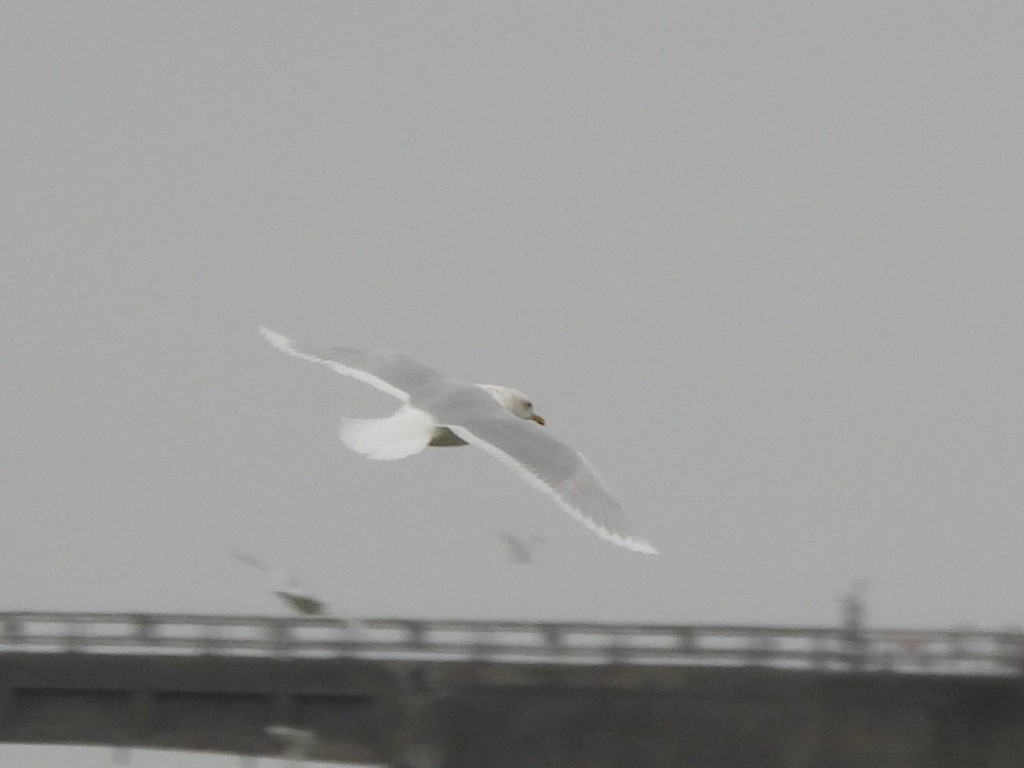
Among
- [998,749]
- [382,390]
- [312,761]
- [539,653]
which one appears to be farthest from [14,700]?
[382,390]

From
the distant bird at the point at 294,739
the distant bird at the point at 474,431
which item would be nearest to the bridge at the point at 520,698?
the distant bird at the point at 294,739

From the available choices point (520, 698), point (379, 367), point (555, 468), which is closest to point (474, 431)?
point (555, 468)

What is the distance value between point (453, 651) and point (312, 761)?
2466mm

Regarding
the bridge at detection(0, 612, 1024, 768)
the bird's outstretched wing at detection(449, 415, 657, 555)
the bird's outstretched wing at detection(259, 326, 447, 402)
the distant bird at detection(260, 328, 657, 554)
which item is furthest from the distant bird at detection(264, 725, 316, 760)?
the bird's outstretched wing at detection(449, 415, 657, 555)

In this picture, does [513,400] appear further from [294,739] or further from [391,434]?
[294,739]

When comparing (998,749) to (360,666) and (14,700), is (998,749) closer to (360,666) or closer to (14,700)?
(360,666)

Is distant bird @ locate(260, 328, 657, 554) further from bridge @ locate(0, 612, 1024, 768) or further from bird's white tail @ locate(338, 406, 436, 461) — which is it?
bridge @ locate(0, 612, 1024, 768)

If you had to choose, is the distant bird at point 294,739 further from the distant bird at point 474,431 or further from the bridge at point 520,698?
the distant bird at point 474,431

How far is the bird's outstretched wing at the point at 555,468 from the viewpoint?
15.7 meters

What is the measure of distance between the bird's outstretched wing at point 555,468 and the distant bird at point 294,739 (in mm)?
15840

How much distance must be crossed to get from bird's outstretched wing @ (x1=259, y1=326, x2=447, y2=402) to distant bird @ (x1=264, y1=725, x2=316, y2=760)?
41.3 feet

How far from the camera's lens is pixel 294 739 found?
32062mm

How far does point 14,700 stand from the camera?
3322 cm

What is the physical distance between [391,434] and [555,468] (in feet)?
5.12
